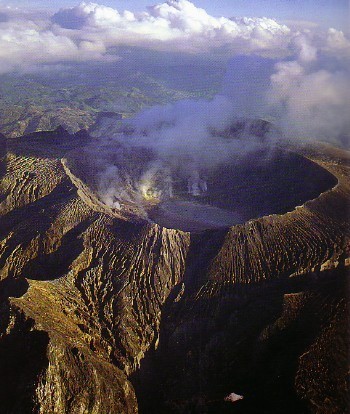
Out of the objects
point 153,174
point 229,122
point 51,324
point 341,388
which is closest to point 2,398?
point 51,324

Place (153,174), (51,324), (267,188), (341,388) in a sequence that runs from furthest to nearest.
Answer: (153,174) < (267,188) < (51,324) < (341,388)

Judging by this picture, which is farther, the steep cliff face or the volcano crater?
the volcano crater

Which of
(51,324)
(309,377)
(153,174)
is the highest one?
(309,377)

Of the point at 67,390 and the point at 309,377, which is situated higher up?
the point at 309,377

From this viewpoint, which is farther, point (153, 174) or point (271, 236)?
point (153, 174)

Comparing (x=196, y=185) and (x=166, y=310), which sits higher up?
(x=166, y=310)

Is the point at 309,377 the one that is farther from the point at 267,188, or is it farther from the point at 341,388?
the point at 267,188

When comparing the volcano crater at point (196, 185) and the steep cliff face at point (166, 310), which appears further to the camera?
the volcano crater at point (196, 185)

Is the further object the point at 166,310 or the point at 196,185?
the point at 196,185
